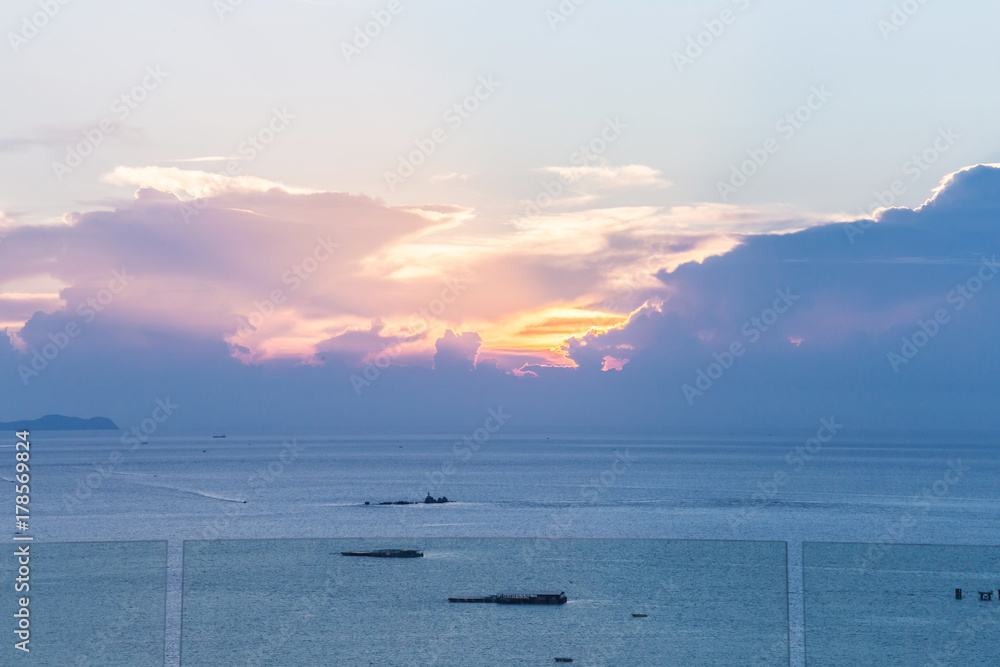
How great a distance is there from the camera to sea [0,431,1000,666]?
27.7 ft

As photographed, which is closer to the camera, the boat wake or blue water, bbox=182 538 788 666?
blue water, bbox=182 538 788 666

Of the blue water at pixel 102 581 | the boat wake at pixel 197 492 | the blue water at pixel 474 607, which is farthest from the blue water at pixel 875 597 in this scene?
the boat wake at pixel 197 492

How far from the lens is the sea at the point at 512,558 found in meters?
8.44

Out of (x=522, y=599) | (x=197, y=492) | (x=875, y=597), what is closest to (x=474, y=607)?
(x=522, y=599)

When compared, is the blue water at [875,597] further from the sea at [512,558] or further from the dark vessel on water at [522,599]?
the dark vessel on water at [522,599]

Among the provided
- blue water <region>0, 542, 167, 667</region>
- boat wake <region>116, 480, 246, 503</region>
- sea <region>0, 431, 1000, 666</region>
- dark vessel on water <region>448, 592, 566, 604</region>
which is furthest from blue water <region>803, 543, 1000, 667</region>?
boat wake <region>116, 480, 246, 503</region>

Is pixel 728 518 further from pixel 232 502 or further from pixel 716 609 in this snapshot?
pixel 716 609

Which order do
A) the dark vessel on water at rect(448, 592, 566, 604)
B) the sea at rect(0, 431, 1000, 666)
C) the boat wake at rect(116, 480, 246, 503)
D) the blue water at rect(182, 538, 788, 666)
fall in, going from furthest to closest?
the boat wake at rect(116, 480, 246, 503) < the dark vessel on water at rect(448, 592, 566, 604) < the blue water at rect(182, 538, 788, 666) < the sea at rect(0, 431, 1000, 666)

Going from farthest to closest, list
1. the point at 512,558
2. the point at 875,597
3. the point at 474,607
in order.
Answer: the point at 474,607
the point at 512,558
the point at 875,597

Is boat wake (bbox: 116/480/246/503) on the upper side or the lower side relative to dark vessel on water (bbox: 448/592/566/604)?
upper

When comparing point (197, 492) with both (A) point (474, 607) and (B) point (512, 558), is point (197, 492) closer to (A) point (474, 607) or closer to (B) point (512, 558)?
(A) point (474, 607)

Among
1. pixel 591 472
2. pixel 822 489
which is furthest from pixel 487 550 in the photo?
pixel 591 472

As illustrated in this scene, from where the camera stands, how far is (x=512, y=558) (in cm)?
1817

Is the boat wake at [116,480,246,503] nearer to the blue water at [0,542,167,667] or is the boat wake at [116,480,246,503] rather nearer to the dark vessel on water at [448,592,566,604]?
the dark vessel on water at [448,592,566,604]
